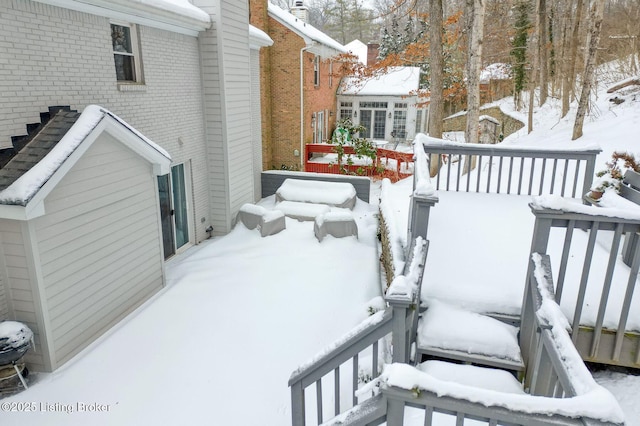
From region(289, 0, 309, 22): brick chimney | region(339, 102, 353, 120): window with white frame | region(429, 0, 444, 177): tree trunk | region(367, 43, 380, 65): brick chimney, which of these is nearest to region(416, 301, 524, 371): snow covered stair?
region(429, 0, 444, 177): tree trunk

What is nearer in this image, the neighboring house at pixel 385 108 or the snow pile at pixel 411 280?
the snow pile at pixel 411 280

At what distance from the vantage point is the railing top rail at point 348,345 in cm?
307

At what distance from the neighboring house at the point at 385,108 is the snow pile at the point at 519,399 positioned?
24.5m

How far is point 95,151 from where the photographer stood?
5781 mm

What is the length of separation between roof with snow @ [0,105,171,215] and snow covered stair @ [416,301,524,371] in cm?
435

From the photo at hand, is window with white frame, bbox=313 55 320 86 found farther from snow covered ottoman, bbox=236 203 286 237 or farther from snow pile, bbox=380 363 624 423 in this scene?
snow pile, bbox=380 363 624 423

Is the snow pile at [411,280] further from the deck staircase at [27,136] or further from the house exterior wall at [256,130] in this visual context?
the house exterior wall at [256,130]

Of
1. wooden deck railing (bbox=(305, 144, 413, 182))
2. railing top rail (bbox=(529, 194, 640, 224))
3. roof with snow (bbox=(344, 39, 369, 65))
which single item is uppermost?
roof with snow (bbox=(344, 39, 369, 65))

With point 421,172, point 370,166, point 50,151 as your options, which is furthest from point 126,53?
point 370,166

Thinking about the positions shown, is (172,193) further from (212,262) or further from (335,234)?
(335,234)

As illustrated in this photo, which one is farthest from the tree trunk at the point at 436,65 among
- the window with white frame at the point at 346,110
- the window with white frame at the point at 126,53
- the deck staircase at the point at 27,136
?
the window with white frame at the point at 346,110

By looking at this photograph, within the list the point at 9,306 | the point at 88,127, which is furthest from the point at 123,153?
the point at 9,306

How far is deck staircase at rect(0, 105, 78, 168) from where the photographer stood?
514 cm

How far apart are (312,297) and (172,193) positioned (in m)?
4.04
